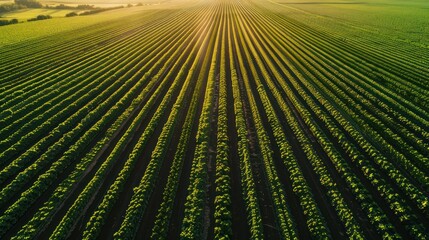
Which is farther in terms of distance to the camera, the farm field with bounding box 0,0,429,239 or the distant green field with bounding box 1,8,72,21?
the distant green field with bounding box 1,8,72,21

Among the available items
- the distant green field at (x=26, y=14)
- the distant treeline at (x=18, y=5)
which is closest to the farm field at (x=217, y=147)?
the distant green field at (x=26, y=14)

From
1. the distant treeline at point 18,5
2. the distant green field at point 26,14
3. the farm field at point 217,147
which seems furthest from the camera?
the distant treeline at point 18,5

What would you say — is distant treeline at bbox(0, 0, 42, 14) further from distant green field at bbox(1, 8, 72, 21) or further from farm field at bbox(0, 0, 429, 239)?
farm field at bbox(0, 0, 429, 239)

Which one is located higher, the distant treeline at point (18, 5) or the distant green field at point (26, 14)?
the distant treeline at point (18, 5)

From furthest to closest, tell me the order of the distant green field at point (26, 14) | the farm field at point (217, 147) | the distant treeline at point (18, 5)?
the distant treeline at point (18, 5)
the distant green field at point (26, 14)
the farm field at point (217, 147)

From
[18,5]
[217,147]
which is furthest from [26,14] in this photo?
[217,147]

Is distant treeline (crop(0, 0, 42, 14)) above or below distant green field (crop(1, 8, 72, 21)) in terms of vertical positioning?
above

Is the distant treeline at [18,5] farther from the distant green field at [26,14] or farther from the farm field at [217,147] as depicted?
the farm field at [217,147]

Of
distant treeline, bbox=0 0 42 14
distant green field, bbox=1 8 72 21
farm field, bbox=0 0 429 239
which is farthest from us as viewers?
distant treeline, bbox=0 0 42 14

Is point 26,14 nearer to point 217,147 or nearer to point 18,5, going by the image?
point 18,5

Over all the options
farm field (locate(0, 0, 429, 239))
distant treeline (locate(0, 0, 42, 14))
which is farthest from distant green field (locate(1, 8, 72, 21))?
farm field (locate(0, 0, 429, 239))
